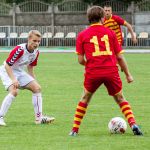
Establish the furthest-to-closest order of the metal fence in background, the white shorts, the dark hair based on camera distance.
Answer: the metal fence in background, the white shorts, the dark hair

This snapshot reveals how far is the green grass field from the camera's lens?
9430 mm

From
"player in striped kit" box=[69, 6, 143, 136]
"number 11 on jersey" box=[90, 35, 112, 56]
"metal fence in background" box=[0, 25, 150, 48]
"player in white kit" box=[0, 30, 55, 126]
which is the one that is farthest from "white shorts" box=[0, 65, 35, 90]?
"metal fence in background" box=[0, 25, 150, 48]

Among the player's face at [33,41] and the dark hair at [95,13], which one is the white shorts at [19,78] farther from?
the dark hair at [95,13]

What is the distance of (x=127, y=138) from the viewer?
9.93 metres

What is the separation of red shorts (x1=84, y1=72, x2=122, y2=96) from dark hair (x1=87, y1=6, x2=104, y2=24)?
0.82 metres

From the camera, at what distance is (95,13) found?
9.81m

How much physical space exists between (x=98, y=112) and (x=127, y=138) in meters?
3.40

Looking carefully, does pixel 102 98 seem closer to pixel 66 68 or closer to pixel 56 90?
pixel 56 90

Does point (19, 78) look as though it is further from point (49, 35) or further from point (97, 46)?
point (49, 35)

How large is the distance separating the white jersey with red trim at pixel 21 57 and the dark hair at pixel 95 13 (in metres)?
1.79

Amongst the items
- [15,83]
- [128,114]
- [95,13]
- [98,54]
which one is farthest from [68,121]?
[95,13]

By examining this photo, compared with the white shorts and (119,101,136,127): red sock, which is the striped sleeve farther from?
(119,101,136,127): red sock

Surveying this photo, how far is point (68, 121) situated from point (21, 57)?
1.48m

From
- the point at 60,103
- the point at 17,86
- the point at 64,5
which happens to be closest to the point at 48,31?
the point at 64,5
